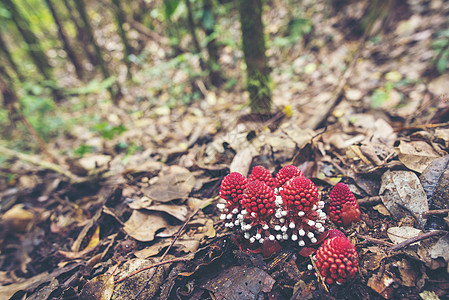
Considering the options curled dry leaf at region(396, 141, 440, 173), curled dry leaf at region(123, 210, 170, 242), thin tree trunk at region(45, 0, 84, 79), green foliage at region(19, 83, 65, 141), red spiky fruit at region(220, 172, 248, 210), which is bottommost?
curled dry leaf at region(123, 210, 170, 242)

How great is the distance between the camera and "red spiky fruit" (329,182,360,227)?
1700 mm

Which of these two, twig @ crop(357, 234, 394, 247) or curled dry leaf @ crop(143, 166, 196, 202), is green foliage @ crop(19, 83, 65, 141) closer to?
curled dry leaf @ crop(143, 166, 196, 202)

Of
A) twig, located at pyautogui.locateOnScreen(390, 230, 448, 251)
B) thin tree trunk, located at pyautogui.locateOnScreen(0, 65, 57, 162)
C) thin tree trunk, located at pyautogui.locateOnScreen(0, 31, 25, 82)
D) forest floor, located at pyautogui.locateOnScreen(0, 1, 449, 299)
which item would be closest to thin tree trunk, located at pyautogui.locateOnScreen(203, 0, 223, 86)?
forest floor, located at pyautogui.locateOnScreen(0, 1, 449, 299)

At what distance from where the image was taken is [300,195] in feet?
5.12

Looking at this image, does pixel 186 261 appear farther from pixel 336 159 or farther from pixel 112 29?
pixel 112 29

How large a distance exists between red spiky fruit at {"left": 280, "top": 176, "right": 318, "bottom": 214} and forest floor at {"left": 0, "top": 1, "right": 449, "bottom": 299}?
0.36 m

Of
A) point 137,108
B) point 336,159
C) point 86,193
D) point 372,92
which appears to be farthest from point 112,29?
point 336,159

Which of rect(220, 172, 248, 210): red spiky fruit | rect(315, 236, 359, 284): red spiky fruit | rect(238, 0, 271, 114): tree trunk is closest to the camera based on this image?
rect(315, 236, 359, 284): red spiky fruit

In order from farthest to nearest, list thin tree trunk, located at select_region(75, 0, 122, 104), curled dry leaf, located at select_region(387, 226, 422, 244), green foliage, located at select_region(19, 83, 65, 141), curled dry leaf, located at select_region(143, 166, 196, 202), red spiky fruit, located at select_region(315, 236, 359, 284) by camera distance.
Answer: thin tree trunk, located at select_region(75, 0, 122, 104), green foliage, located at select_region(19, 83, 65, 141), curled dry leaf, located at select_region(143, 166, 196, 202), curled dry leaf, located at select_region(387, 226, 422, 244), red spiky fruit, located at select_region(315, 236, 359, 284)

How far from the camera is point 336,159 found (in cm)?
240

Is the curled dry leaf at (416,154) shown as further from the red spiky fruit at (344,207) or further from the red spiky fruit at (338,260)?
the red spiky fruit at (338,260)

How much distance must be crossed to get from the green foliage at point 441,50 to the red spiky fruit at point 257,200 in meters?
3.57

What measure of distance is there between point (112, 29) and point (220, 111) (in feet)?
21.7

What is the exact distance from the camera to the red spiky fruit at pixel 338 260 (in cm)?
141
